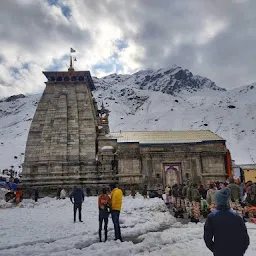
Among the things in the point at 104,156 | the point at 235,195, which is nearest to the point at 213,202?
the point at 235,195

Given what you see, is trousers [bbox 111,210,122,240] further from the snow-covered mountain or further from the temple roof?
the snow-covered mountain

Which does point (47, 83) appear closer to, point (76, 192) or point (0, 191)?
point (0, 191)

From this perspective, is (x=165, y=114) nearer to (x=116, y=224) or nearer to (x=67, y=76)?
(x=67, y=76)

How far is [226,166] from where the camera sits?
31734 mm

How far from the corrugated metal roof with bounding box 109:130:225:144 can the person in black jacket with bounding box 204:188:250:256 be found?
92.5 feet

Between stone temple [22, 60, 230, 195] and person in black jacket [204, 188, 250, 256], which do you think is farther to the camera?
stone temple [22, 60, 230, 195]

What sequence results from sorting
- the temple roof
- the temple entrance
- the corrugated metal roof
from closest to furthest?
the temple entrance, the corrugated metal roof, the temple roof

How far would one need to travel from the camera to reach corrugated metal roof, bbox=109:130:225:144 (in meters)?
33.0

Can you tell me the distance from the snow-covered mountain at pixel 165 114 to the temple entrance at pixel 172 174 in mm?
26747

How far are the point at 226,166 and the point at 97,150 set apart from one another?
585 inches

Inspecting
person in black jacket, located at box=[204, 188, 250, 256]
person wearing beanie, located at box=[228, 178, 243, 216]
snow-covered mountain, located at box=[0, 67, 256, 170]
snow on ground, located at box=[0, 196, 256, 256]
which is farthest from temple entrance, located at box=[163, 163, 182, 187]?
person in black jacket, located at box=[204, 188, 250, 256]

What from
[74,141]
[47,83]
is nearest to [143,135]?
[74,141]

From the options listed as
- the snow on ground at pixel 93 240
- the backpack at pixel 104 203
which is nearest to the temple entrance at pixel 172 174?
the snow on ground at pixel 93 240

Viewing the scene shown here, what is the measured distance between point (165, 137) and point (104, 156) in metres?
8.06
